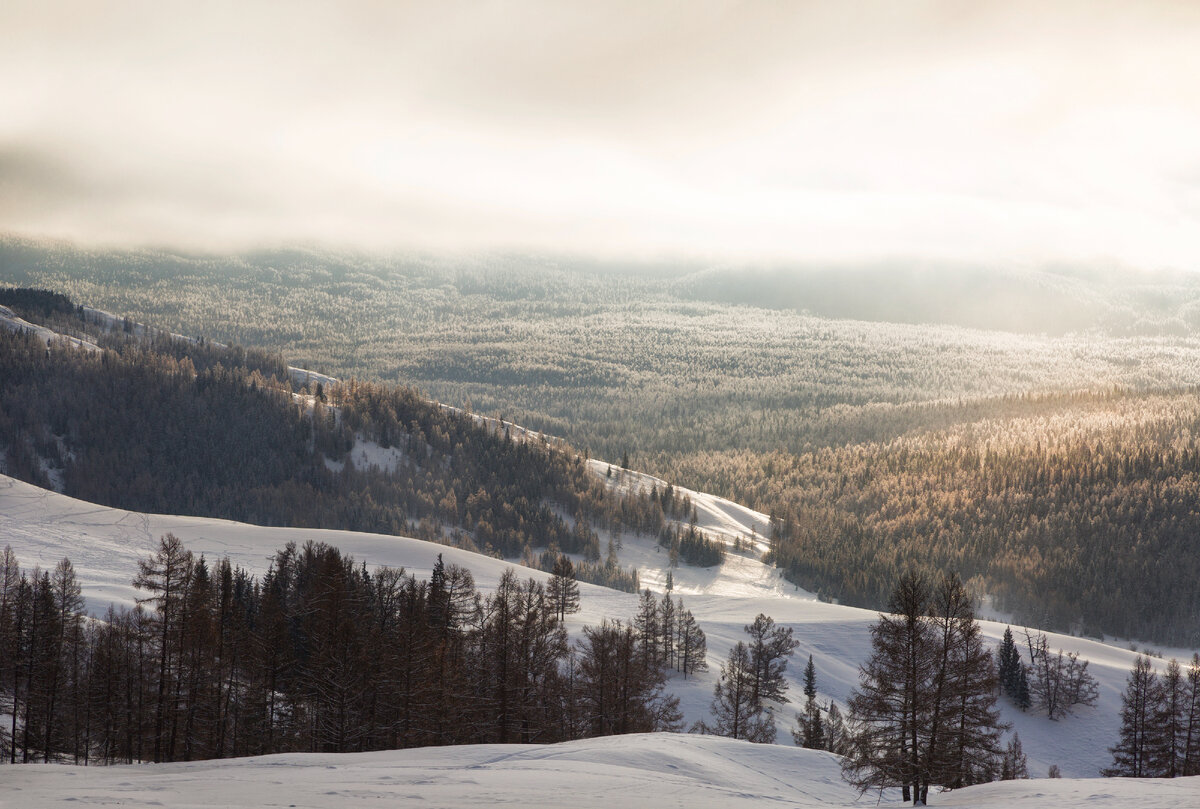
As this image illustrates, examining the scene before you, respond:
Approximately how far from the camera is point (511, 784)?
24141mm

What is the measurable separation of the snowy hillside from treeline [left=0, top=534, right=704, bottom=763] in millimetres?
25789

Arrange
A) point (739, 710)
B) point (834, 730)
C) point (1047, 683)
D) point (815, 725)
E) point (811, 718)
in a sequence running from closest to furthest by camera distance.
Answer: point (815, 725), point (739, 710), point (834, 730), point (811, 718), point (1047, 683)

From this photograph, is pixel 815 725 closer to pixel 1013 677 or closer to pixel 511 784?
pixel 511 784

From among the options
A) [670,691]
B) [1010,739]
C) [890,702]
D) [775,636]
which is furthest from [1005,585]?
[890,702]

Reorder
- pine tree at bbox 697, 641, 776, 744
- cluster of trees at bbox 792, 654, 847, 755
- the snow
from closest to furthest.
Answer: pine tree at bbox 697, 641, 776, 744 → cluster of trees at bbox 792, 654, 847, 755 → the snow

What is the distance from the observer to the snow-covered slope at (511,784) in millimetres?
20484

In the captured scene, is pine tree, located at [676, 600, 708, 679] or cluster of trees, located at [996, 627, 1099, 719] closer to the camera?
pine tree, located at [676, 600, 708, 679]

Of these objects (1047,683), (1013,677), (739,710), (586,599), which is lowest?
(1013,677)

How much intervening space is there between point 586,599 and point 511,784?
3092 inches

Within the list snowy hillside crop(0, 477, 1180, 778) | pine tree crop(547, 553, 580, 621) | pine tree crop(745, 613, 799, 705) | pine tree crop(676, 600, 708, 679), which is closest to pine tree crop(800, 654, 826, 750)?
snowy hillside crop(0, 477, 1180, 778)

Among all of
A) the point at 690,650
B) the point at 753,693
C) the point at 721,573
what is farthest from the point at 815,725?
the point at 721,573

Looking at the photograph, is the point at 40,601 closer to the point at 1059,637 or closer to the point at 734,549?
the point at 1059,637

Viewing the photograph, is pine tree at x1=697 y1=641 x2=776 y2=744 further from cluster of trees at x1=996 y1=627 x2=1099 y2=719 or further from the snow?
the snow

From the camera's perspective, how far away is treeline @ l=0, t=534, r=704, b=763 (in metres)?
36.9
